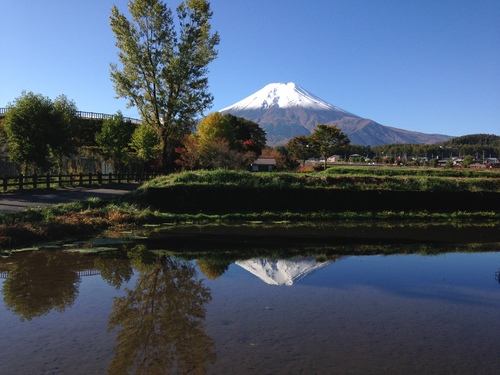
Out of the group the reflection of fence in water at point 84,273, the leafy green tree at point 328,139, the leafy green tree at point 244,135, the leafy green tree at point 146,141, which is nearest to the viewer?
the reflection of fence in water at point 84,273

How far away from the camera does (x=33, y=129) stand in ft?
93.1

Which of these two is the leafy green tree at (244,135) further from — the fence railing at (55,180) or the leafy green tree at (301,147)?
the fence railing at (55,180)

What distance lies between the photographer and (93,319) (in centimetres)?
679

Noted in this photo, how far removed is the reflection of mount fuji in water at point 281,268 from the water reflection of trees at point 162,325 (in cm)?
149

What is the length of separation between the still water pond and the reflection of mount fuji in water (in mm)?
25

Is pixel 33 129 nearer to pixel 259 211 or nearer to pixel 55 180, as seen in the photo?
pixel 55 180

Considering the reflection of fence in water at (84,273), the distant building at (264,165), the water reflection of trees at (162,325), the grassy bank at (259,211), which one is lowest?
the reflection of fence in water at (84,273)

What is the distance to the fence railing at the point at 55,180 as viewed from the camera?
25.3m

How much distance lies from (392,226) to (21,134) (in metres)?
23.4

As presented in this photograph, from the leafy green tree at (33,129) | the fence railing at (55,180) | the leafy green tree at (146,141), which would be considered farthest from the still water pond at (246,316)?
the leafy green tree at (146,141)

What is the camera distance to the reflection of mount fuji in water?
944 cm

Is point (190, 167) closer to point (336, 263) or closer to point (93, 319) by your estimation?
point (336, 263)

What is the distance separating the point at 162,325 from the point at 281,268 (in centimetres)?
449

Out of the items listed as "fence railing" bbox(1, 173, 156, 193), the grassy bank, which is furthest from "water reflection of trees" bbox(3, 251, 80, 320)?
"fence railing" bbox(1, 173, 156, 193)
